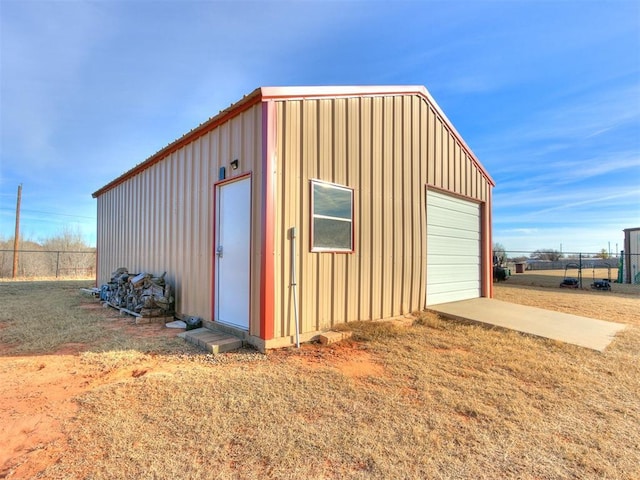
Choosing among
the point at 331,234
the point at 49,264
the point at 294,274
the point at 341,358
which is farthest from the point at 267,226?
the point at 49,264

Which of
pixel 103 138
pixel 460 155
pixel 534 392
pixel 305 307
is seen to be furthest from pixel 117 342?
pixel 103 138

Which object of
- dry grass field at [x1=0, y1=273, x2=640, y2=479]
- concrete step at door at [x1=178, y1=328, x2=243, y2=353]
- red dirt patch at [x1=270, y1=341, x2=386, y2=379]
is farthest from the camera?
concrete step at door at [x1=178, y1=328, x2=243, y2=353]

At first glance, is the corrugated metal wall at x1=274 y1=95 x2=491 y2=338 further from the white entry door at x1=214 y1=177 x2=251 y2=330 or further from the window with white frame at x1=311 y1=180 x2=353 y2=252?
the white entry door at x1=214 y1=177 x2=251 y2=330

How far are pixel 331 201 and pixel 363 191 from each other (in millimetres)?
839

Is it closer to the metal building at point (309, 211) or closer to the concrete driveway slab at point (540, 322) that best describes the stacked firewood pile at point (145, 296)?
the metal building at point (309, 211)

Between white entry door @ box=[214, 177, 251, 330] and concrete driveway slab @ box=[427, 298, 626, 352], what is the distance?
13.8 ft

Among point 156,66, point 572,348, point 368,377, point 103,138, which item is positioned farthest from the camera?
point 103,138

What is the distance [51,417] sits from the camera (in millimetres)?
2381

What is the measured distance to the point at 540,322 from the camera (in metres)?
5.58

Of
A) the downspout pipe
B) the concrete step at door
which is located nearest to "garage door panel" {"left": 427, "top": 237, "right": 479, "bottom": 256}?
the downspout pipe

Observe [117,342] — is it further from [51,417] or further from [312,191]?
[312,191]

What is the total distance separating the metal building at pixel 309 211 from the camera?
432 cm

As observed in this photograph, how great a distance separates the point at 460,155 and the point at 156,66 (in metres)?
→ 8.88

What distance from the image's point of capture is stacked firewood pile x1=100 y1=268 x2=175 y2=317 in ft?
19.7
